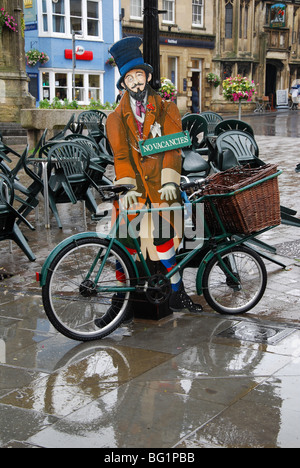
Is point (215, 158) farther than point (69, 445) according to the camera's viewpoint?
Yes

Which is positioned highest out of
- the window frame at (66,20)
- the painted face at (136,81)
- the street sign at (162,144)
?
the window frame at (66,20)

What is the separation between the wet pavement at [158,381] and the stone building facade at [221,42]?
33.9m

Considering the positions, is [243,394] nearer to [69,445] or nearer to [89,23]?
[69,445]

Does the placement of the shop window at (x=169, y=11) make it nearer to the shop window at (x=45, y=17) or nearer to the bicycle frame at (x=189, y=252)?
the shop window at (x=45, y=17)

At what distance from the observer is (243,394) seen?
3904 millimetres

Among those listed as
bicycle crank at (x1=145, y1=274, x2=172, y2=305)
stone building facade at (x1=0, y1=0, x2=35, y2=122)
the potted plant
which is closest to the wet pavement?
bicycle crank at (x1=145, y1=274, x2=172, y2=305)

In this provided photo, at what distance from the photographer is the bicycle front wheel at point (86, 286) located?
4730 mm

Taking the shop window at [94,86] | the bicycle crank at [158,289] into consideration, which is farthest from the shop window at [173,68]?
the bicycle crank at [158,289]

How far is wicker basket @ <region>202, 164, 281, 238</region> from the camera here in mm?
5062

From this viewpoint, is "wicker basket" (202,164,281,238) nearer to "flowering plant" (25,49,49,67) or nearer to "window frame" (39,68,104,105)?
"window frame" (39,68,104,105)

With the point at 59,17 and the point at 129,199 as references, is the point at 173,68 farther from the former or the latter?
the point at 129,199

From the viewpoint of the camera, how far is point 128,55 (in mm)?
5246

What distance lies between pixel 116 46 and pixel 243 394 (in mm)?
2874

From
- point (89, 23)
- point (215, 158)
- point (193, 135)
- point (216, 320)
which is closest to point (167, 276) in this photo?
point (216, 320)
